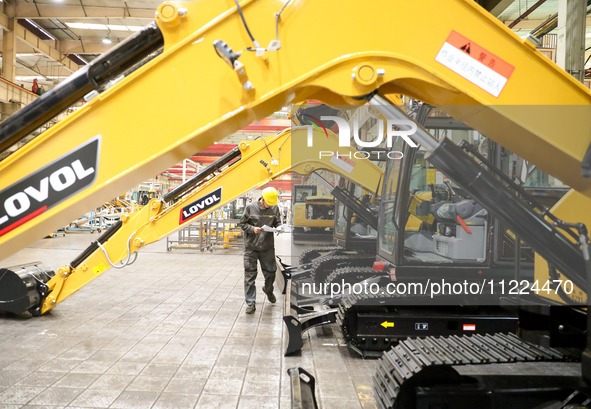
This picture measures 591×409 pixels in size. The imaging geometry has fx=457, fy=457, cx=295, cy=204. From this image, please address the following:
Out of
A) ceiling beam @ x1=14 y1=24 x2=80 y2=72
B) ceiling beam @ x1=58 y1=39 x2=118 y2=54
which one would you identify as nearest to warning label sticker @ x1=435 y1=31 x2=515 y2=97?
ceiling beam @ x1=14 y1=24 x2=80 y2=72

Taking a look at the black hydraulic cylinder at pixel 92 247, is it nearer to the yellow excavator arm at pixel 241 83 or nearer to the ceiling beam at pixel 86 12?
the yellow excavator arm at pixel 241 83

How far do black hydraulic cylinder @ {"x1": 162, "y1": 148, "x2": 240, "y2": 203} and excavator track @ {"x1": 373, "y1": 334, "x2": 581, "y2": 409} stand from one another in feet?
15.9

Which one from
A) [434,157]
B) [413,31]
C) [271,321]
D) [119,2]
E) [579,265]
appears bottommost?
[271,321]

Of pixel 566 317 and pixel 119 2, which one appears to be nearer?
pixel 566 317

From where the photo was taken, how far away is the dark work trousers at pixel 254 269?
23.1 ft

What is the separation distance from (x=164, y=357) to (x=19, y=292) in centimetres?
278

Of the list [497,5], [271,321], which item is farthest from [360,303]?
[497,5]

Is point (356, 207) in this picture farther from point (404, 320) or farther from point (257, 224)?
point (404, 320)

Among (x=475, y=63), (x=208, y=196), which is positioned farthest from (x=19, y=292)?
(x=475, y=63)

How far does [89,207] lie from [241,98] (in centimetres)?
77

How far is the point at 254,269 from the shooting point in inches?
279

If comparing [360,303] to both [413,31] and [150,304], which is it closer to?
[413,31]

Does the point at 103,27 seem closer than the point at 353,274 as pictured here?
No

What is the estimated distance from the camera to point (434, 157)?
2.60 metres
